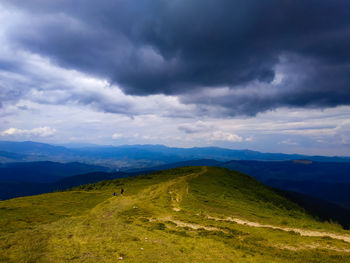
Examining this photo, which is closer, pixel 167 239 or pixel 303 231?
pixel 167 239

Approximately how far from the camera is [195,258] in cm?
1811

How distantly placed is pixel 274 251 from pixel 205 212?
1785 cm

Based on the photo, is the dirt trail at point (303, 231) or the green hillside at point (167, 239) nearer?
the green hillside at point (167, 239)

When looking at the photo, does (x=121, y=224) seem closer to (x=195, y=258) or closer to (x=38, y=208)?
(x=195, y=258)

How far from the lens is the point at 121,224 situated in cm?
2961

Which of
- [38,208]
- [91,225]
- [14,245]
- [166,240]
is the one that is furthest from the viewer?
[38,208]

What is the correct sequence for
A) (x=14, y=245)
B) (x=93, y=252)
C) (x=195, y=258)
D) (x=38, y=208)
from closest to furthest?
(x=195, y=258), (x=93, y=252), (x=14, y=245), (x=38, y=208)

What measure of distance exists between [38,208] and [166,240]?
3726 cm

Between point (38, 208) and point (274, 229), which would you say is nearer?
point (274, 229)

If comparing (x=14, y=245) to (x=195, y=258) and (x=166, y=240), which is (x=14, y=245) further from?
(x=195, y=258)

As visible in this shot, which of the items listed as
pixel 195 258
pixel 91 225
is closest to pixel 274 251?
pixel 195 258

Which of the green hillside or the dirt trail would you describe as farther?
the dirt trail

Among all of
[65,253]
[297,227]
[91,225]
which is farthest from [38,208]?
[297,227]

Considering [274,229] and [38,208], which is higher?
[274,229]
